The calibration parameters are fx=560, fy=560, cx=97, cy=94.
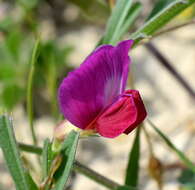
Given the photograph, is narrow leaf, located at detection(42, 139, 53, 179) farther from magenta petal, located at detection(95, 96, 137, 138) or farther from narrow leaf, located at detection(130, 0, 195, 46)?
narrow leaf, located at detection(130, 0, 195, 46)

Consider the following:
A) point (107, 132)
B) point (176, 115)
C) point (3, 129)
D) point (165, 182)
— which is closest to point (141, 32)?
point (107, 132)

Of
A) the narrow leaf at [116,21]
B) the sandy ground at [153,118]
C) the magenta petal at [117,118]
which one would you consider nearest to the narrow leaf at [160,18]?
the narrow leaf at [116,21]

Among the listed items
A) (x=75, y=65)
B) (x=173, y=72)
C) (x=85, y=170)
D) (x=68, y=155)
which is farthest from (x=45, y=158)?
(x=75, y=65)

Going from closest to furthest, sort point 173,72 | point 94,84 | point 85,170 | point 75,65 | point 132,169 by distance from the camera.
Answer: point 94,84, point 85,170, point 132,169, point 173,72, point 75,65

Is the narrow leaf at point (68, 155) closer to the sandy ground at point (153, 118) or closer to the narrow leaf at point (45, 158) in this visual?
the narrow leaf at point (45, 158)

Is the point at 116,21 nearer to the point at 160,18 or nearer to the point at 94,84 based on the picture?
the point at 160,18

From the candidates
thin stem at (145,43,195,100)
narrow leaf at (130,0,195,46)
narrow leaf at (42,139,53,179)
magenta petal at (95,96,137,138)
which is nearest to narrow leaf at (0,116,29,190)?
narrow leaf at (42,139,53,179)

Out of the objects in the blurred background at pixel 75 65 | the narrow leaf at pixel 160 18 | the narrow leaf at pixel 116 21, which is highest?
the narrow leaf at pixel 160 18
